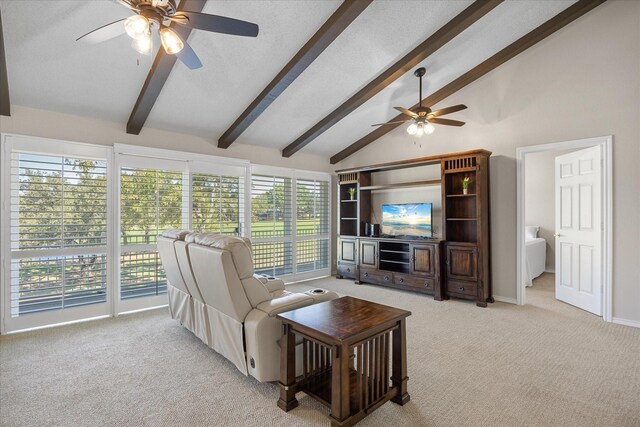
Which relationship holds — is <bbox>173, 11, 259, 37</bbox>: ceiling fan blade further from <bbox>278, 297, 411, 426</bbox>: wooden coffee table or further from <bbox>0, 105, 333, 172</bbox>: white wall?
<bbox>0, 105, 333, 172</bbox>: white wall

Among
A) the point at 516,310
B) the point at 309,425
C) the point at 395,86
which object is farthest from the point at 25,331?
the point at 516,310

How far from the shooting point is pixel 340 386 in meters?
1.86

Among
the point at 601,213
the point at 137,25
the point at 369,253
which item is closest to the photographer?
the point at 137,25

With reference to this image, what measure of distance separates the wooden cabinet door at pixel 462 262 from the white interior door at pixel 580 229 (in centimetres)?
133

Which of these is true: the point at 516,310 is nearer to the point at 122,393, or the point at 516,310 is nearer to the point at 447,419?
the point at 447,419

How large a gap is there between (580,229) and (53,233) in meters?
6.66

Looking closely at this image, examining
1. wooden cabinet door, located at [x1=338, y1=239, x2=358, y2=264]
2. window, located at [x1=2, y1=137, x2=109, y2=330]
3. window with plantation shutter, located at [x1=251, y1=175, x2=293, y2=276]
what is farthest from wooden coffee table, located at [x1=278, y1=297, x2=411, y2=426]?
wooden cabinet door, located at [x1=338, y1=239, x2=358, y2=264]

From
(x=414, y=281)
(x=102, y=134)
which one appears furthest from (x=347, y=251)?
(x=102, y=134)

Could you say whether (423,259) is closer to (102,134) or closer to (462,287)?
(462,287)

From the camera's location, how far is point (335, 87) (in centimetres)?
445

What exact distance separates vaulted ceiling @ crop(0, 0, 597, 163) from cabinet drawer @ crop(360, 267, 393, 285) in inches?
109

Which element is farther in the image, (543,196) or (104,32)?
(543,196)

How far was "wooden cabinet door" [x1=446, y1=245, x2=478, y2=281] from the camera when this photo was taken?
4.61 m

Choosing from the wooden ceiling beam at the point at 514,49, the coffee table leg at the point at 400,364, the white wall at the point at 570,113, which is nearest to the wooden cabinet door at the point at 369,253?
the white wall at the point at 570,113
